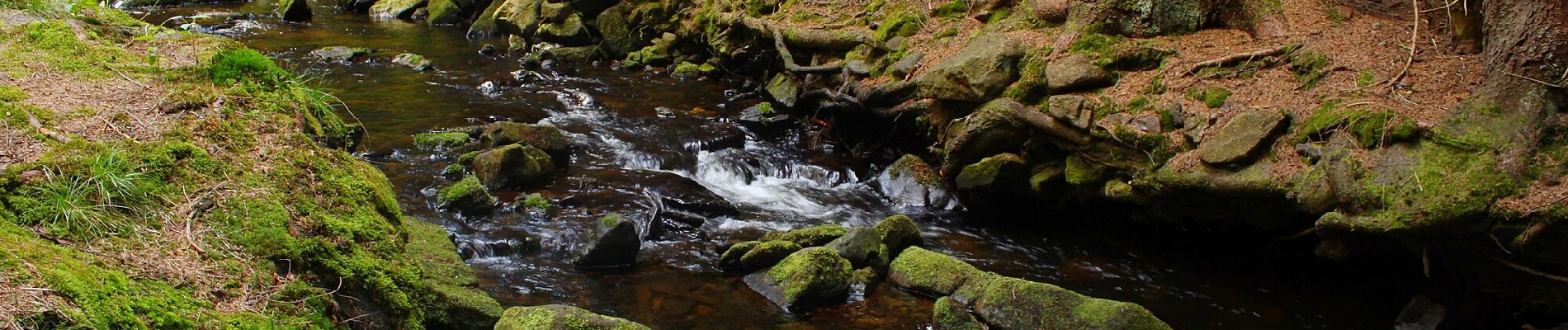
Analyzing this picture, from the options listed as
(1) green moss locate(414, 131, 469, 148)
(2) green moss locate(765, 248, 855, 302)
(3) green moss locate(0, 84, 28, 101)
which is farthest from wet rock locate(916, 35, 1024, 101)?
(3) green moss locate(0, 84, 28, 101)

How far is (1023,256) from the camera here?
8.45 m

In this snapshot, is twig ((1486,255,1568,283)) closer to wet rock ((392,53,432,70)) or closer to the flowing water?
the flowing water

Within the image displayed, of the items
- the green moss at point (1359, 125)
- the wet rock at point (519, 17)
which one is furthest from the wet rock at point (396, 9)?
the green moss at point (1359, 125)

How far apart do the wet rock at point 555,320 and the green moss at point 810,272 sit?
170 centimetres

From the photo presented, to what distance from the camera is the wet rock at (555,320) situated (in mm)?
4984

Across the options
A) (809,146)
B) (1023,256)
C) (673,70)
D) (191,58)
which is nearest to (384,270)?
(191,58)

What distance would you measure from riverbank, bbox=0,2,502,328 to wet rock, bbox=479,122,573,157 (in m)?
4.19

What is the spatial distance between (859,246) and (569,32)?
12.1 m

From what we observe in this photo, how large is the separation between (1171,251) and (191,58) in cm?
793

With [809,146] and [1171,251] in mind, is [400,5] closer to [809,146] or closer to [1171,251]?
[809,146]

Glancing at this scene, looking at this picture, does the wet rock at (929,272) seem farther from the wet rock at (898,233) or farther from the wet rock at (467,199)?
the wet rock at (467,199)

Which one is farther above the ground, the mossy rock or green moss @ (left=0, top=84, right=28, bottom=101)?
green moss @ (left=0, top=84, right=28, bottom=101)

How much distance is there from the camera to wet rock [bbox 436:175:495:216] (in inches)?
334

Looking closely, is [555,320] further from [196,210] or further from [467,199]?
[467,199]
